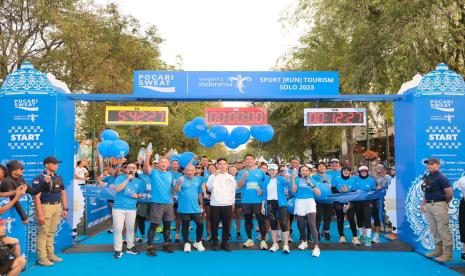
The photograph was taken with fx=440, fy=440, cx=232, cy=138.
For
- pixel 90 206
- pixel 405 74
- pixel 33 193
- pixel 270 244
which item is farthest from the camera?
pixel 405 74

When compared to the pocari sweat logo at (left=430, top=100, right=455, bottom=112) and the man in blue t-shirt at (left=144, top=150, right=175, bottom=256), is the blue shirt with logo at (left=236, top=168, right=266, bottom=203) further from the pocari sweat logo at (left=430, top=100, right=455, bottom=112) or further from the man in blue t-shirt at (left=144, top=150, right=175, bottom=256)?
the pocari sweat logo at (left=430, top=100, right=455, bottom=112)

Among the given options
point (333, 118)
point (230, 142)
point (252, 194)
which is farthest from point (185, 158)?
point (333, 118)

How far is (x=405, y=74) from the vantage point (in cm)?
1202

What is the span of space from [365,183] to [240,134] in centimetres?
356

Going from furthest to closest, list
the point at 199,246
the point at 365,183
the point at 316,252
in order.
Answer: the point at 365,183, the point at 199,246, the point at 316,252

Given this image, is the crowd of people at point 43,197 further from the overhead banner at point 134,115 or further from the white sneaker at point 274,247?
the white sneaker at point 274,247

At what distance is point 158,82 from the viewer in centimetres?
932

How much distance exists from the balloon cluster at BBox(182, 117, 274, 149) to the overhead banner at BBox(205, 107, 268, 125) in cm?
151

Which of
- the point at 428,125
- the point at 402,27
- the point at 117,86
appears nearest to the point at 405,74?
the point at 402,27

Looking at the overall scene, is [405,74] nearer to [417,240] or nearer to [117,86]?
[417,240]

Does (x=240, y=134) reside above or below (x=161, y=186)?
above

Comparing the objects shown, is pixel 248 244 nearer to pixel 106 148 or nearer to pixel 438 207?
pixel 438 207

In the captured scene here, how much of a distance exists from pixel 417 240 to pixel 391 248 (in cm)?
52

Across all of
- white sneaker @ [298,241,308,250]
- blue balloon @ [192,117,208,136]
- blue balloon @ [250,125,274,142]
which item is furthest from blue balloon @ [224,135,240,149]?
white sneaker @ [298,241,308,250]
